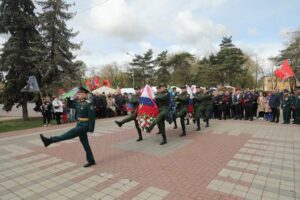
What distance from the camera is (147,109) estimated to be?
7.49 meters

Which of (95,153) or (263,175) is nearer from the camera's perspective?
(263,175)

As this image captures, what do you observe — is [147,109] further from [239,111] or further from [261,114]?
[261,114]

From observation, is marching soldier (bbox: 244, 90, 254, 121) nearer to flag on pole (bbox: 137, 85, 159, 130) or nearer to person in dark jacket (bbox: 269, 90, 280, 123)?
person in dark jacket (bbox: 269, 90, 280, 123)

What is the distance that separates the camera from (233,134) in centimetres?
928

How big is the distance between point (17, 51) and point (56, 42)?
290 cm

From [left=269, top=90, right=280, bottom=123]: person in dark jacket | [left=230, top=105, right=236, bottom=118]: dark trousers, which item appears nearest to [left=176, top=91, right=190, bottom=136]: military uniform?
[left=269, top=90, right=280, bottom=123]: person in dark jacket

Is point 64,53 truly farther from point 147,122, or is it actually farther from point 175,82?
point 175,82

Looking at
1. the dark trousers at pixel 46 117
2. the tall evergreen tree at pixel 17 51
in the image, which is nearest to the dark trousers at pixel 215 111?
the dark trousers at pixel 46 117

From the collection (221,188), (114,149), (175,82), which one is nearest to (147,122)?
(114,149)

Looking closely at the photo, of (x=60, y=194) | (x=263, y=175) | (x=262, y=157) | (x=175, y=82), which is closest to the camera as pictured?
(x=60, y=194)

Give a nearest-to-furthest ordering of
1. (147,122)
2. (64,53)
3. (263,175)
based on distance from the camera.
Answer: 1. (263,175)
2. (147,122)
3. (64,53)

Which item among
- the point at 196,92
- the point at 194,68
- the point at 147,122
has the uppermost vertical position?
the point at 194,68

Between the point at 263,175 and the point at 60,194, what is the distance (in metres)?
4.23

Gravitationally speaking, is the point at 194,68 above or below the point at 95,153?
above
